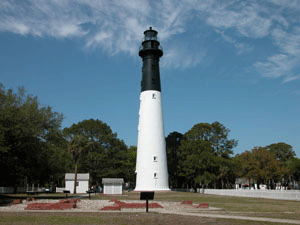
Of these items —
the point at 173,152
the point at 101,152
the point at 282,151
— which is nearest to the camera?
the point at 101,152

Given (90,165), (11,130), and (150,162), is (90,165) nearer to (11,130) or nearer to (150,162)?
(150,162)

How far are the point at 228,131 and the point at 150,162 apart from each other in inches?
788

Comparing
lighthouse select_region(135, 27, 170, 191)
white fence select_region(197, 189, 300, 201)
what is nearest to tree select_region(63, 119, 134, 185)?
lighthouse select_region(135, 27, 170, 191)

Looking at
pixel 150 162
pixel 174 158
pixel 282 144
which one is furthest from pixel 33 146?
pixel 282 144

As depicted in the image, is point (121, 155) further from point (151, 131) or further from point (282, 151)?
point (282, 151)

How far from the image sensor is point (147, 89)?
146ft

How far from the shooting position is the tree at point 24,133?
83.6 feet

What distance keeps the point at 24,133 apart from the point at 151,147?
66.6 ft

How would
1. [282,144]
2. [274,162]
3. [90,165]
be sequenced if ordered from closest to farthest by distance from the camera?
[274,162], [90,165], [282,144]

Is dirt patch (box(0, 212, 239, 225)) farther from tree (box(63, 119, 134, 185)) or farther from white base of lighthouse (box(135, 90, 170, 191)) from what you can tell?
tree (box(63, 119, 134, 185))

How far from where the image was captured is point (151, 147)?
43.1 meters

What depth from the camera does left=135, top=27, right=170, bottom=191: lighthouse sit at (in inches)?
1677

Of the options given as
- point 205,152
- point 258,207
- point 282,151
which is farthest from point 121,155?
point 282,151

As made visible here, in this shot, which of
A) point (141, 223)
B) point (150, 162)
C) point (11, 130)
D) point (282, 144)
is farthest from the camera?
point (282, 144)
